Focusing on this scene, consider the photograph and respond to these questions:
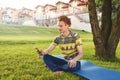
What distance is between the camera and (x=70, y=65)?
6.60 m

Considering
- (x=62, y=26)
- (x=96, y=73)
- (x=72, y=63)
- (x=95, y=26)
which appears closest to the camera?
(x=72, y=63)

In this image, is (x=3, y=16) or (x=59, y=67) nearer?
(x=59, y=67)

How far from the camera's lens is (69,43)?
6.93 meters

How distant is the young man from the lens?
6755 millimetres

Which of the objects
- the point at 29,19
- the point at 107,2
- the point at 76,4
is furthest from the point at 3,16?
the point at 107,2

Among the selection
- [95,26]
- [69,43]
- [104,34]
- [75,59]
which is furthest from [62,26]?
[104,34]

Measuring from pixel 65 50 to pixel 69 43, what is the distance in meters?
0.24

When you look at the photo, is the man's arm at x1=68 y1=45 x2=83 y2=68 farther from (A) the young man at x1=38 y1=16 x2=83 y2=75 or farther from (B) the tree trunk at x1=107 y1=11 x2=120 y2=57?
(B) the tree trunk at x1=107 y1=11 x2=120 y2=57

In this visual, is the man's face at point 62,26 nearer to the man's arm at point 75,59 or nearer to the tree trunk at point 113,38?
the man's arm at point 75,59

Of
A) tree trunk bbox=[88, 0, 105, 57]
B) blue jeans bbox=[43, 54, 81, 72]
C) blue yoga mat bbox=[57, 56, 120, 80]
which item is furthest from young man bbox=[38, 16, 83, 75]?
tree trunk bbox=[88, 0, 105, 57]

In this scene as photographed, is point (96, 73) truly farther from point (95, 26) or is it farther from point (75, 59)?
point (95, 26)

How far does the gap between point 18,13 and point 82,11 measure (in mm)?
33371

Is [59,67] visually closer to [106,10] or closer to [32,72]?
[32,72]

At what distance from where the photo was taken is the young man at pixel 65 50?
6755 mm
